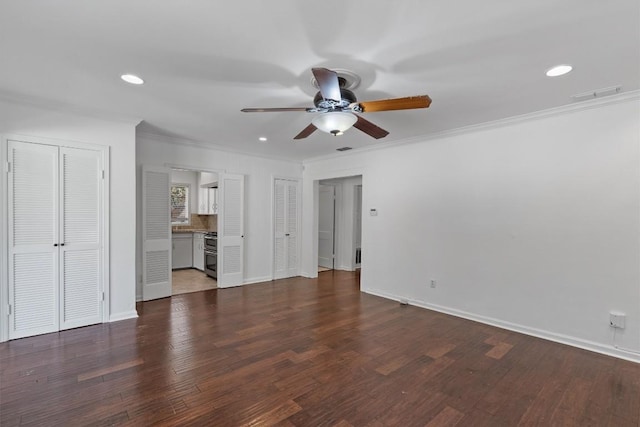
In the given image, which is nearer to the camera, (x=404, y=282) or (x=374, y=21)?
(x=374, y=21)

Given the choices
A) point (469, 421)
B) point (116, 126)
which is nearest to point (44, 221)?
point (116, 126)

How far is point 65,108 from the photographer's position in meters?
3.31

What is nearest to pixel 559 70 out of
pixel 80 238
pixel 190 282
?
pixel 80 238

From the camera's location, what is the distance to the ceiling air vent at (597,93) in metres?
2.73

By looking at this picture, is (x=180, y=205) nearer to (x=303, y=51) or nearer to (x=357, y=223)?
(x=357, y=223)

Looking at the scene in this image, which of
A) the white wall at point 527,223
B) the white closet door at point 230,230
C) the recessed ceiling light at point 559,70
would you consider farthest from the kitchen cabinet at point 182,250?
the recessed ceiling light at point 559,70

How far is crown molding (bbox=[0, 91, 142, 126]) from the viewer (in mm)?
3029

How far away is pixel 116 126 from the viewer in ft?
12.1

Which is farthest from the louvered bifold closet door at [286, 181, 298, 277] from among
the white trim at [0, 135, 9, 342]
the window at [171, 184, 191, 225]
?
the white trim at [0, 135, 9, 342]

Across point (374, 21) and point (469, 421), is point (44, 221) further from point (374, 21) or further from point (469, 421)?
point (469, 421)

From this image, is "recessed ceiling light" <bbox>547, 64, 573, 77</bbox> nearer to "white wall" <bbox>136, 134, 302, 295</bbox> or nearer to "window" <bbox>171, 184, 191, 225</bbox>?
"white wall" <bbox>136, 134, 302, 295</bbox>

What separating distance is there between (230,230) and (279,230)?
106 cm

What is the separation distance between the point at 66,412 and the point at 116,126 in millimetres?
3040

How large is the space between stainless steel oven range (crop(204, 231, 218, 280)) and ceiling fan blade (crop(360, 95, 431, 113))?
4.42m
